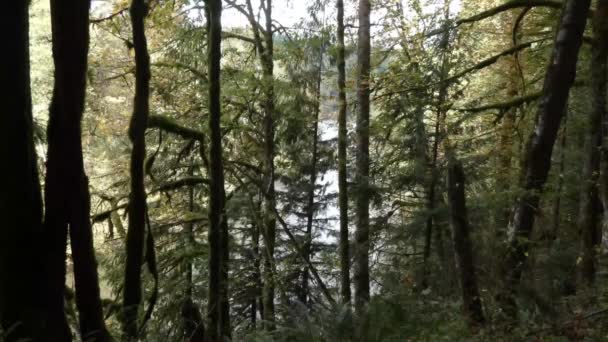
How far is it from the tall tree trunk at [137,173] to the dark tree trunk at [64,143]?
1087 millimetres

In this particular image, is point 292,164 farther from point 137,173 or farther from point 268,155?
point 137,173

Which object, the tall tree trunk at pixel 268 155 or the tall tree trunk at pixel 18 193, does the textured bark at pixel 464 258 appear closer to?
the tall tree trunk at pixel 18 193

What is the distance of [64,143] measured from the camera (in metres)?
4.30

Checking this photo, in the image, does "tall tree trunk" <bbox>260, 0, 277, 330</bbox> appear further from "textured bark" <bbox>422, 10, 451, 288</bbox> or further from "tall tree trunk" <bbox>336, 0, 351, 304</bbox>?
"textured bark" <bbox>422, 10, 451, 288</bbox>

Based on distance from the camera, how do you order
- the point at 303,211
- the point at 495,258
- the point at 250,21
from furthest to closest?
the point at 303,211, the point at 250,21, the point at 495,258

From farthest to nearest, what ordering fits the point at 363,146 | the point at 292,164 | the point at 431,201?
the point at 292,164 → the point at 431,201 → the point at 363,146

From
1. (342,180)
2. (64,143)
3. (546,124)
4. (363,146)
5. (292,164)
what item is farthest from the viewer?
(292,164)

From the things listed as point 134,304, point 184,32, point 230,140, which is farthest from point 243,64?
point 134,304

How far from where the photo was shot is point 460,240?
528cm

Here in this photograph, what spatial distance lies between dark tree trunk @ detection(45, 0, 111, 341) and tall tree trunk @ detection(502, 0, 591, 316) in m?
4.64

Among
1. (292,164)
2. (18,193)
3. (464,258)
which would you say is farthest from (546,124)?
(292,164)

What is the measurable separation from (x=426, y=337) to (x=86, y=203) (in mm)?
3938

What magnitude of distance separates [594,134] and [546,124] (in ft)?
5.80

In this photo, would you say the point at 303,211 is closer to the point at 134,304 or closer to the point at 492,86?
the point at 492,86
